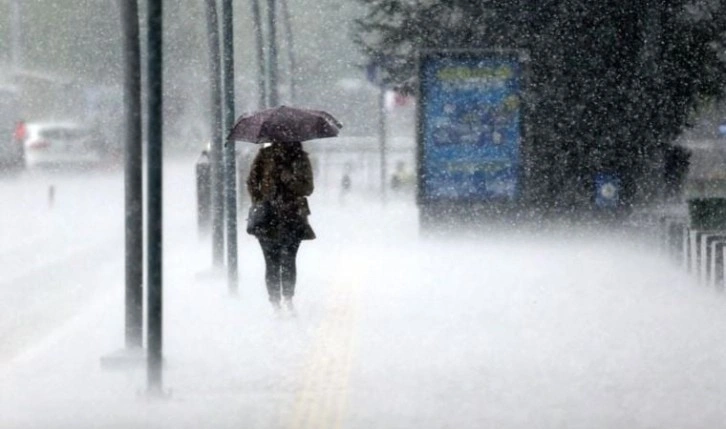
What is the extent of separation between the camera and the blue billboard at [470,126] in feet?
80.5

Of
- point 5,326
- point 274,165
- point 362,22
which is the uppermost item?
point 362,22

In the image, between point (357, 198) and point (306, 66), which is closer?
point (357, 198)

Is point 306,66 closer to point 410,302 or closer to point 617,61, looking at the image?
point 617,61

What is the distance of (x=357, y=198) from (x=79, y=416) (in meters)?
29.2

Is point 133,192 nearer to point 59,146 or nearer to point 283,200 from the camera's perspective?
point 283,200

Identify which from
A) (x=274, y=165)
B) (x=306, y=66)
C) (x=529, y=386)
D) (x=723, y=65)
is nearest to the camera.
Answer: (x=529, y=386)

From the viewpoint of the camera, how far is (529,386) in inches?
453

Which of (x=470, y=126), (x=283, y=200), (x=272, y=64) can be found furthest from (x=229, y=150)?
(x=272, y=64)

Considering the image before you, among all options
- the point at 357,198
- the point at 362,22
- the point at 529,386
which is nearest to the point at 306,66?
the point at 357,198

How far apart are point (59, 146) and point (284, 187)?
38.1m

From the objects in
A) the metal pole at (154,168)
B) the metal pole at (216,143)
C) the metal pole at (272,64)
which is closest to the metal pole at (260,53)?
the metal pole at (272,64)

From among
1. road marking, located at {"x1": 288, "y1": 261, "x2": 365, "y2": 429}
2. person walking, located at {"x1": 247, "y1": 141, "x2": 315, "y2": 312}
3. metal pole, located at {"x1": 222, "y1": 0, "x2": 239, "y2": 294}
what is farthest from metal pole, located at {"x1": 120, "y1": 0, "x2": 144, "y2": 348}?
metal pole, located at {"x1": 222, "y1": 0, "x2": 239, "y2": 294}

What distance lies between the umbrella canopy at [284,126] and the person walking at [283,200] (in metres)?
0.22

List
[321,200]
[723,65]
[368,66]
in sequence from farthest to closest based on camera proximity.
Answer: [321,200]
[368,66]
[723,65]
